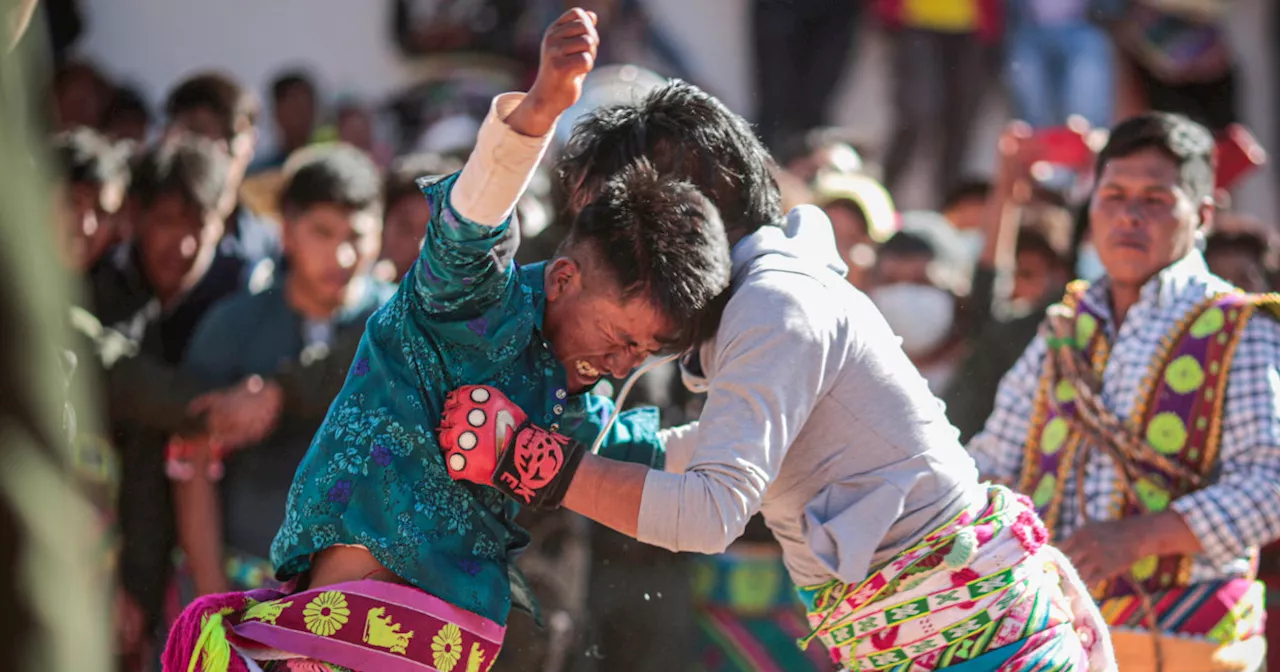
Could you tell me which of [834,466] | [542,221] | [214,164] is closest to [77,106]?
[214,164]

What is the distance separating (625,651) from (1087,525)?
5.60 ft

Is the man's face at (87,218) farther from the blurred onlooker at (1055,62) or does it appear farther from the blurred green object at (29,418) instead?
the blurred onlooker at (1055,62)

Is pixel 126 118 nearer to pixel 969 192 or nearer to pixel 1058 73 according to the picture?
pixel 969 192

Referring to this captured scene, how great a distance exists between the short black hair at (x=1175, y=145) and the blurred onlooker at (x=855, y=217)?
73.4 inches

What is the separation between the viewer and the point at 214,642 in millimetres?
2613

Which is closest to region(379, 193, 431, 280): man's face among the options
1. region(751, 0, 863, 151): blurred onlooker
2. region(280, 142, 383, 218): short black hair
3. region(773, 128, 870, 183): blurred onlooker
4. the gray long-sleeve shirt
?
region(280, 142, 383, 218): short black hair

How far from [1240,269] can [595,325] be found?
3.85 metres

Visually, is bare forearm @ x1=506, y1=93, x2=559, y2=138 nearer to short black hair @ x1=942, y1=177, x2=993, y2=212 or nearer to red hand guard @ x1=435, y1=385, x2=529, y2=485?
red hand guard @ x1=435, y1=385, x2=529, y2=485

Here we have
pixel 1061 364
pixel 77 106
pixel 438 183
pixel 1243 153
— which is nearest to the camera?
pixel 438 183

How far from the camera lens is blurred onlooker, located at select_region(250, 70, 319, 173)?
7.75 metres

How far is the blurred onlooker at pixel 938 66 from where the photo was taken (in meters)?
9.69

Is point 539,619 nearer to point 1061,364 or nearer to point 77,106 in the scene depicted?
point 1061,364

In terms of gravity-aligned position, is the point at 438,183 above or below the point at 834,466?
above

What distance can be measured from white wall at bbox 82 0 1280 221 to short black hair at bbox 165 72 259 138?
77.7 inches
